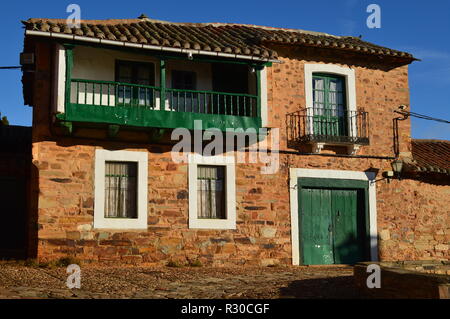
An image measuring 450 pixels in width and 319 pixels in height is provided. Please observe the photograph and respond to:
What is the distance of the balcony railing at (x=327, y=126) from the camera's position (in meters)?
15.0

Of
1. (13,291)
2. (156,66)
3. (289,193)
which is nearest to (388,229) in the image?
(289,193)

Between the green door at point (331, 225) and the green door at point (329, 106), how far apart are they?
158 centimetres

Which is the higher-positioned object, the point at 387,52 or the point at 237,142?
the point at 387,52

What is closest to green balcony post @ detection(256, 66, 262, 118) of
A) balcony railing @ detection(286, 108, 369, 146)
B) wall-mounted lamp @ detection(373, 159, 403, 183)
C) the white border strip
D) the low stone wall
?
the white border strip

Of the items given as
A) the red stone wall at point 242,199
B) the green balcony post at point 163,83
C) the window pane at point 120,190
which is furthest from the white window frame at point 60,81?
the green balcony post at point 163,83

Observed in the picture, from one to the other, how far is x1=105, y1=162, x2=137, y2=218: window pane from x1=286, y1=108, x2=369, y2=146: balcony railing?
163 inches

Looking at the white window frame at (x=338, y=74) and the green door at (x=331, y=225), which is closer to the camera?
the green door at (x=331, y=225)

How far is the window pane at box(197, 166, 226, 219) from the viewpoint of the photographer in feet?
46.6

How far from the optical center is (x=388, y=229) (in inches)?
622

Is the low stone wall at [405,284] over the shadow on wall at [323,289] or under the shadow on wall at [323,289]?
over

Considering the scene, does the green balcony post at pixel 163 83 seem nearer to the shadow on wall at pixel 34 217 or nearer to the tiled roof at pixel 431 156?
the shadow on wall at pixel 34 217

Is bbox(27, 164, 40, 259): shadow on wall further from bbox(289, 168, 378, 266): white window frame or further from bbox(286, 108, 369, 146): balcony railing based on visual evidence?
bbox(286, 108, 369, 146): balcony railing
